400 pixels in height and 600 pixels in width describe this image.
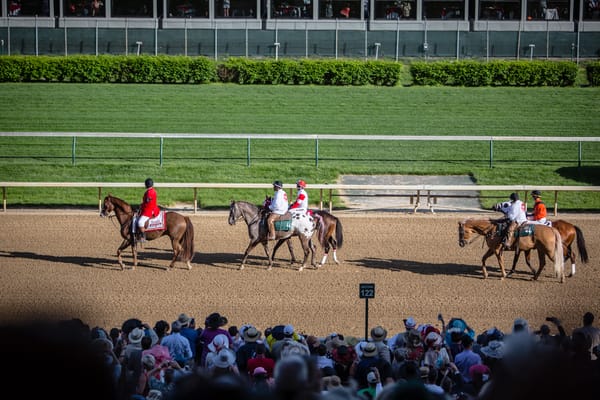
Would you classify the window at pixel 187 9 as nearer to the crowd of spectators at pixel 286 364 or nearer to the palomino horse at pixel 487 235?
the palomino horse at pixel 487 235

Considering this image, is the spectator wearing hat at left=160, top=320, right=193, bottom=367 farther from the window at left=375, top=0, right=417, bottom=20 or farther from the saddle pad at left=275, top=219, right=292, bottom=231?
the window at left=375, top=0, right=417, bottom=20

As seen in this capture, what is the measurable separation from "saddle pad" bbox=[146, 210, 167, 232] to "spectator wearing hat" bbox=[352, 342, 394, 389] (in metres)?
7.99

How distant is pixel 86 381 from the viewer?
163 cm

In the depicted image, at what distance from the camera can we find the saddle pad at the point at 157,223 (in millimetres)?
15445

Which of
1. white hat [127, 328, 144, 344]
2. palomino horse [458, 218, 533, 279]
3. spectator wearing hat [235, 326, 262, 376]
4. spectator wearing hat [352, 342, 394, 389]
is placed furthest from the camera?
palomino horse [458, 218, 533, 279]

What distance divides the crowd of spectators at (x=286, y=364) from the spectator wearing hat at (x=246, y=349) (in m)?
0.01

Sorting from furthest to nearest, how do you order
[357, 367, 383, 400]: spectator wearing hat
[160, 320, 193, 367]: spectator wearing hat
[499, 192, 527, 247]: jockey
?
[499, 192, 527, 247]: jockey → [160, 320, 193, 367]: spectator wearing hat → [357, 367, 383, 400]: spectator wearing hat

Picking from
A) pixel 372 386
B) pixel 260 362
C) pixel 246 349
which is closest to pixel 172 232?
pixel 246 349

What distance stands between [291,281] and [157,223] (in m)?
2.73

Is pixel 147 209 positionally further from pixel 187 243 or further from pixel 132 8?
pixel 132 8

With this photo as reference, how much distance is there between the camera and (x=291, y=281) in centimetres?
1494

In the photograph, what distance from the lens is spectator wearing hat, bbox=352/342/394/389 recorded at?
25.4 feet

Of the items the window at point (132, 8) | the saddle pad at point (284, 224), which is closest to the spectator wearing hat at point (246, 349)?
the saddle pad at point (284, 224)

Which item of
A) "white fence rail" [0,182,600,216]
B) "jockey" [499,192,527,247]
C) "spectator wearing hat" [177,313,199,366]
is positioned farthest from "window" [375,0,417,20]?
"spectator wearing hat" [177,313,199,366]
